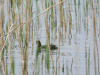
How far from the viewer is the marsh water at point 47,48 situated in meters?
1.74

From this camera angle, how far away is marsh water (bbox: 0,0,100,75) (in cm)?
174

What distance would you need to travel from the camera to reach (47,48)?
164cm

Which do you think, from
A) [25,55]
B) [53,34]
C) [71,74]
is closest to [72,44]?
[53,34]

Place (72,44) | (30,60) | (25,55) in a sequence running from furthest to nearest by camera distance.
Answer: (72,44)
(30,60)
(25,55)

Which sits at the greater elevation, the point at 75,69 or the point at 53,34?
the point at 53,34

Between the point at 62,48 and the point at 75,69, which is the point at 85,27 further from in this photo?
the point at 75,69

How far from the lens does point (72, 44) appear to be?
3.05 metres

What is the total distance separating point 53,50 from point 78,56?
0.33 meters

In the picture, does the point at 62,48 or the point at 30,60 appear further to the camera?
the point at 62,48

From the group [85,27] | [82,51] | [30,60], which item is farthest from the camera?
[85,27]

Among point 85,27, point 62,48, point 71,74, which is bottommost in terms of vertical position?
point 71,74

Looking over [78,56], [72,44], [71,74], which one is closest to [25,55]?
[71,74]

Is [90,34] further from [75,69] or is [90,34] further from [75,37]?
[75,69]

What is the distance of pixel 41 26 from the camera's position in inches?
167
